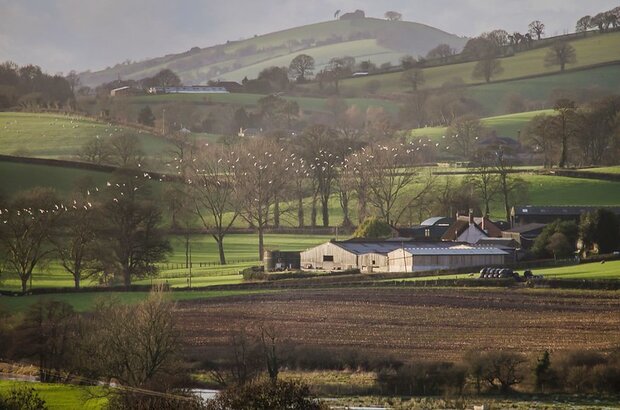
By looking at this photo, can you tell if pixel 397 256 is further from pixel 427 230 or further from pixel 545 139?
pixel 545 139

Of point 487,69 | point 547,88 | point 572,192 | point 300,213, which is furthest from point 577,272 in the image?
point 487,69

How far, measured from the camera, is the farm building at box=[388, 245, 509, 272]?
242ft

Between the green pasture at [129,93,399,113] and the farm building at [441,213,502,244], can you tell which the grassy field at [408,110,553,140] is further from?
the farm building at [441,213,502,244]

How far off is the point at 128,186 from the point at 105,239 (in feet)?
46.3

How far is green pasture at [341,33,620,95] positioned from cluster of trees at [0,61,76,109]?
39426 millimetres

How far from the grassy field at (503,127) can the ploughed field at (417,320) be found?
6753cm

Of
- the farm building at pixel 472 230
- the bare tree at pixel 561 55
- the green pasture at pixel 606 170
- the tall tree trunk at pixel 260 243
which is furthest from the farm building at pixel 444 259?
the bare tree at pixel 561 55

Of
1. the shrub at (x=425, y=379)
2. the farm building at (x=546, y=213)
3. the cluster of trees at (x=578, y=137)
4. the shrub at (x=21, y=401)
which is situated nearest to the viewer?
the shrub at (x=21, y=401)

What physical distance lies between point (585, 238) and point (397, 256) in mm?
10185

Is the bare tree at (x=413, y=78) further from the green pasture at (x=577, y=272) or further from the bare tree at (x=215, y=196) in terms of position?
the green pasture at (x=577, y=272)

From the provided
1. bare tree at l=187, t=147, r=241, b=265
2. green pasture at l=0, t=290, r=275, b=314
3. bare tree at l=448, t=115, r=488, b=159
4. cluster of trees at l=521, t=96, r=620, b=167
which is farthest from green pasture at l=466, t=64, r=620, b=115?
green pasture at l=0, t=290, r=275, b=314

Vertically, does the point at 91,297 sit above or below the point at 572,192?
below

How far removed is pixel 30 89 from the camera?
169375 mm

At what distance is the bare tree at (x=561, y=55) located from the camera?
169 meters
